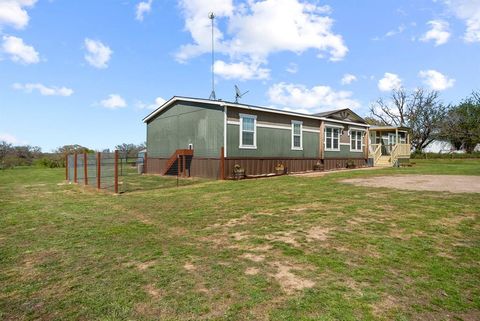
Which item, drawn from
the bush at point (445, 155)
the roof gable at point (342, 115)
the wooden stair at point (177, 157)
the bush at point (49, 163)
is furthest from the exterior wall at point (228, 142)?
the bush at point (445, 155)

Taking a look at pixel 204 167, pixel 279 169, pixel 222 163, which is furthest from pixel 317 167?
pixel 204 167

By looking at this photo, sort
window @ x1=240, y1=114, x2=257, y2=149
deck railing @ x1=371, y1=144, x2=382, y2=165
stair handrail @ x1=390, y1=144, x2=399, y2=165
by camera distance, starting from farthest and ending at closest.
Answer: deck railing @ x1=371, y1=144, x2=382, y2=165 → stair handrail @ x1=390, y1=144, x2=399, y2=165 → window @ x1=240, y1=114, x2=257, y2=149

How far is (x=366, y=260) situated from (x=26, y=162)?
40312 millimetres

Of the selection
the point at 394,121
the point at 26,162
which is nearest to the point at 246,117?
the point at 26,162

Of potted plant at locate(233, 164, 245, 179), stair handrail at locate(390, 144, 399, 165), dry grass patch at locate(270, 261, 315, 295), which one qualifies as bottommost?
dry grass patch at locate(270, 261, 315, 295)

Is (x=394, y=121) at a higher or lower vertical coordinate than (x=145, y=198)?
higher

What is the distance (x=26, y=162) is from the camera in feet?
117

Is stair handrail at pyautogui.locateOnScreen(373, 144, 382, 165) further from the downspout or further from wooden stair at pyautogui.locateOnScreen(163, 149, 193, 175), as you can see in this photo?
wooden stair at pyautogui.locateOnScreen(163, 149, 193, 175)

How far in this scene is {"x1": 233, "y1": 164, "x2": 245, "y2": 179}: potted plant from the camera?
15.9 meters

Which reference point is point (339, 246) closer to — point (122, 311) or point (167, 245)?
point (167, 245)

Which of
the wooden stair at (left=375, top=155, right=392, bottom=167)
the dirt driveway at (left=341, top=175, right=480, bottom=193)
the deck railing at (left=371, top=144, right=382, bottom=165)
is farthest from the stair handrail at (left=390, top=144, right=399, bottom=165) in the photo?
the dirt driveway at (left=341, top=175, right=480, bottom=193)

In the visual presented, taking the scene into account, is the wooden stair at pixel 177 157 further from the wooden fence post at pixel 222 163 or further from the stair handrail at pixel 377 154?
the stair handrail at pixel 377 154

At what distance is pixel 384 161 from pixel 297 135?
1067 centimetres

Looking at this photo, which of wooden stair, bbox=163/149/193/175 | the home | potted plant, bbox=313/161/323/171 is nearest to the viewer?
the home
